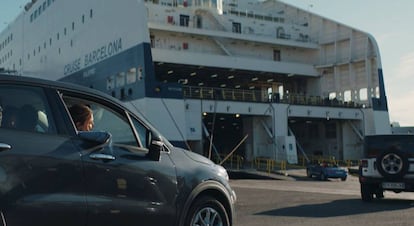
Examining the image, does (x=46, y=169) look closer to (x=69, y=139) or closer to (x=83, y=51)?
(x=69, y=139)

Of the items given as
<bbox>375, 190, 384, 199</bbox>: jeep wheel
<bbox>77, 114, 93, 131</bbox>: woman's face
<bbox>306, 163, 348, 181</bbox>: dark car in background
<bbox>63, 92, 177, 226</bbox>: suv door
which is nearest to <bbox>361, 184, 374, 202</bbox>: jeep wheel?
<bbox>375, 190, 384, 199</bbox>: jeep wheel

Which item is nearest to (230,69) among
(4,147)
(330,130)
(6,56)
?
(330,130)

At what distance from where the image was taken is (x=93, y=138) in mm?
4266

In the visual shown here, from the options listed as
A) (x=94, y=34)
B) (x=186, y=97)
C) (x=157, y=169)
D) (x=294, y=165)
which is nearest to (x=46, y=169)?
(x=157, y=169)

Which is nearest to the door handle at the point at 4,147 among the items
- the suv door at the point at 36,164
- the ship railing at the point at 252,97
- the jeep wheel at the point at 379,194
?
the suv door at the point at 36,164

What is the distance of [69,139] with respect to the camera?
13.7 feet

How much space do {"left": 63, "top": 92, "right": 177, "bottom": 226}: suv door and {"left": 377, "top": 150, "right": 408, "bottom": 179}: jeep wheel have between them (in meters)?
9.06

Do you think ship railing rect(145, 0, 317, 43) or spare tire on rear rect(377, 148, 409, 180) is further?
ship railing rect(145, 0, 317, 43)

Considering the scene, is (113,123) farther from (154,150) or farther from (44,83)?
(44,83)

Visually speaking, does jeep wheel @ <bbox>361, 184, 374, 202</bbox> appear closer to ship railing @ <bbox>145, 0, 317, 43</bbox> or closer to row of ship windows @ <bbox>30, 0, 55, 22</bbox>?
ship railing @ <bbox>145, 0, 317, 43</bbox>

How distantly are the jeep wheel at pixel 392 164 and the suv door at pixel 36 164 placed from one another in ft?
33.4

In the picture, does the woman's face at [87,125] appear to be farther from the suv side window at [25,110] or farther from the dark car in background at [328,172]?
the dark car in background at [328,172]

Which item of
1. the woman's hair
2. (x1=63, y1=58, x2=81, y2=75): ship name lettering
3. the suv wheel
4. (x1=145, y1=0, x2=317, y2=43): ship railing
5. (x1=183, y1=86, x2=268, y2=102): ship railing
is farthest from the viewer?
(x1=63, y1=58, x2=81, y2=75): ship name lettering

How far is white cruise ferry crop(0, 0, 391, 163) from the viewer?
106 ft
